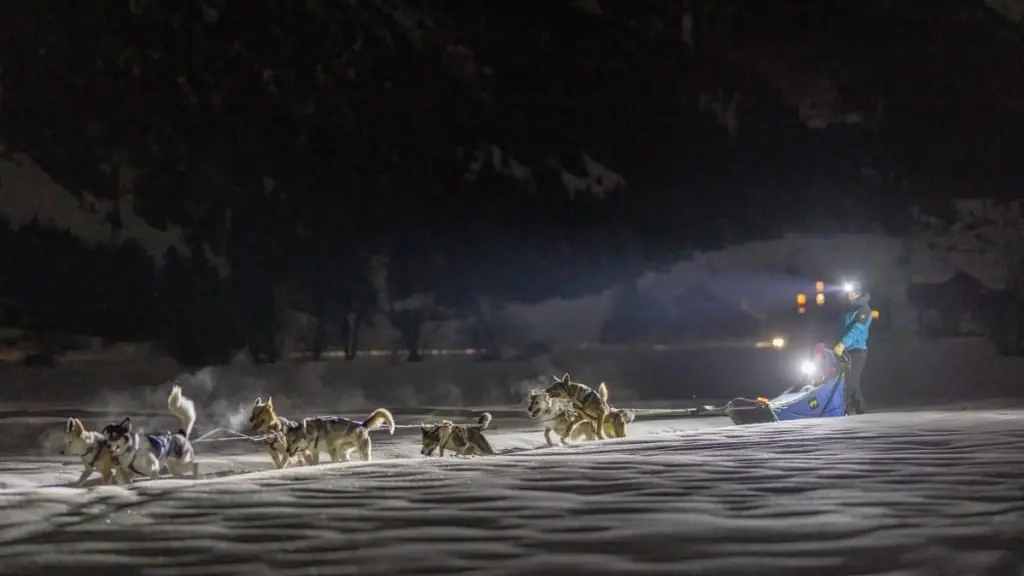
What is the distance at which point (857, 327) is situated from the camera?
11406mm

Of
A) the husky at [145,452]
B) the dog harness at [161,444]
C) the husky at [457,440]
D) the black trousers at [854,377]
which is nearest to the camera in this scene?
the husky at [145,452]

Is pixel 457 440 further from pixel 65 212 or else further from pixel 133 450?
pixel 65 212

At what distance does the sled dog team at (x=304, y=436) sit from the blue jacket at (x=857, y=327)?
2591mm

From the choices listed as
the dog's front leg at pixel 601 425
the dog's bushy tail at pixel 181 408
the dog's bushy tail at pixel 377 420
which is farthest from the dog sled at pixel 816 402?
the dog's bushy tail at pixel 181 408

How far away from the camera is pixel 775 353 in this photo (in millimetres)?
25875

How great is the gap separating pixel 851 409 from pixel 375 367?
15.3 metres

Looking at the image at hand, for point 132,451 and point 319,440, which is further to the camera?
point 319,440

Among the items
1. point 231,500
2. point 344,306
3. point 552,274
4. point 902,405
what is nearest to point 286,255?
point 344,306

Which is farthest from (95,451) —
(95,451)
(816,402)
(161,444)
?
(816,402)

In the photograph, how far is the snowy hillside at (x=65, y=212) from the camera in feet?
93.4

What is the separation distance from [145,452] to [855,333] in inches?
297

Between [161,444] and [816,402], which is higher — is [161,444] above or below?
below

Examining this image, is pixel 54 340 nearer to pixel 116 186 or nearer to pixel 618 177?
pixel 116 186

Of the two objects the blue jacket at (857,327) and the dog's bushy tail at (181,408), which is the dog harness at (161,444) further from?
the blue jacket at (857,327)
